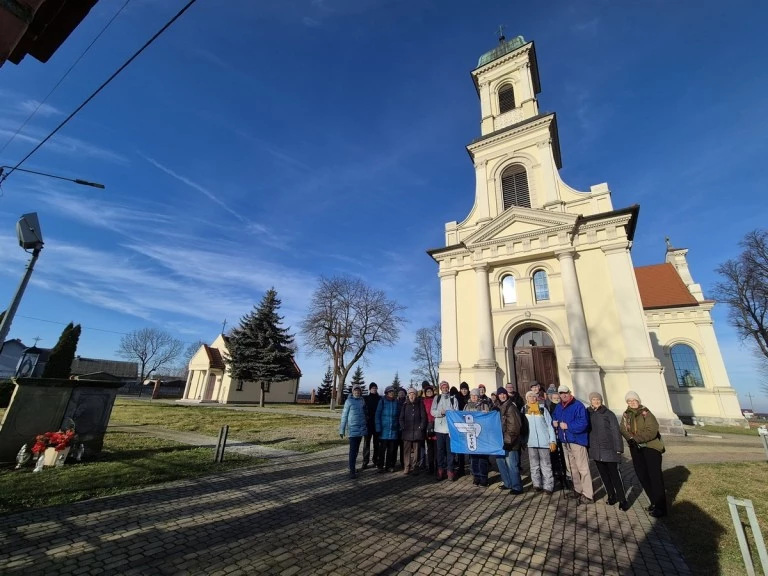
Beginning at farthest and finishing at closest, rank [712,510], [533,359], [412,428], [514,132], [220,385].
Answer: [220,385] < [514,132] < [533,359] < [412,428] < [712,510]

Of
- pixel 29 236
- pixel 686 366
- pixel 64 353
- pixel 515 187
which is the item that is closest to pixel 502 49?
pixel 515 187

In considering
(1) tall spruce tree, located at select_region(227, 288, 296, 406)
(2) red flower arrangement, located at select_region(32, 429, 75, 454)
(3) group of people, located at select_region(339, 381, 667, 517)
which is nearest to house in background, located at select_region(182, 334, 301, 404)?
(1) tall spruce tree, located at select_region(227, 288, 296, 406)

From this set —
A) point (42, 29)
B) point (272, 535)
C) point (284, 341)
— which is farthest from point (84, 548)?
point (284, 341)

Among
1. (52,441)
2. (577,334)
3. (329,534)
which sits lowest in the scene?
(329,534)

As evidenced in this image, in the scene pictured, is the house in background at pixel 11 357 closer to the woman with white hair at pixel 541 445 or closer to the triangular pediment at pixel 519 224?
the triangular pediment at pixel 519 224

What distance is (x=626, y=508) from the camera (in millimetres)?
5059

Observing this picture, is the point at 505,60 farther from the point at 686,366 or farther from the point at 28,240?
the point at 28,240

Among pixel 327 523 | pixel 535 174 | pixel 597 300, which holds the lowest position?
pixel 327 523

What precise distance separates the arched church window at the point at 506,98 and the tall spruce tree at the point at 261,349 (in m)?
25.6

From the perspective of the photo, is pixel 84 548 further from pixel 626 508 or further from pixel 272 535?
pixel 626 508

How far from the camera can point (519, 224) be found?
17688 mm

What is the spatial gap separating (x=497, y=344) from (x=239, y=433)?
1227 cm

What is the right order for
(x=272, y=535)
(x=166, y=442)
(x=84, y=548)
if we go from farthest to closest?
(x=166, y=442), (x=272, y=535), (x=84, y=548)

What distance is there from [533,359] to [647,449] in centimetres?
1184
